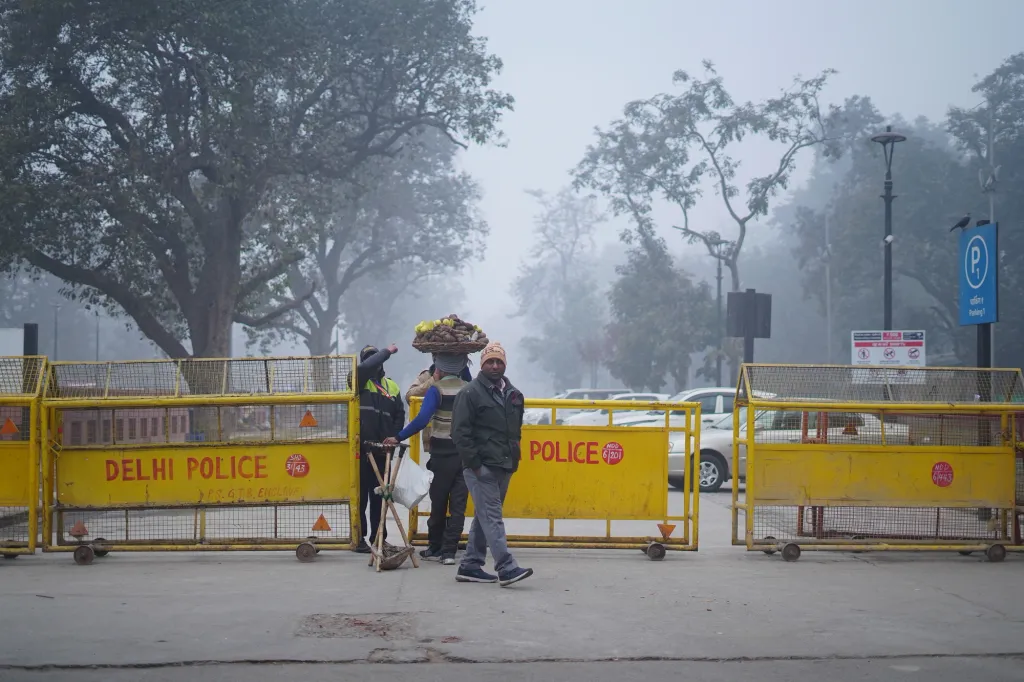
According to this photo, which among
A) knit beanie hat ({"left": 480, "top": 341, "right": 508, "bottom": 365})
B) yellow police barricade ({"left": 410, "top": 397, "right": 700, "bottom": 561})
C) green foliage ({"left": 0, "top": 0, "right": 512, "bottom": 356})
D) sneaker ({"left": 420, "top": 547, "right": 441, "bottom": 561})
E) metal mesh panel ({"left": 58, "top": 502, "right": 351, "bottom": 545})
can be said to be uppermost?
green foliage ({"left": 0, "top": 0, "right": 512, "bottom": 356})

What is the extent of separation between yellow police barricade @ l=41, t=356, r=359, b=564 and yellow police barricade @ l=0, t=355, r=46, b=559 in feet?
0.40

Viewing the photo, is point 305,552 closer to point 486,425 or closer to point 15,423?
point 486,425

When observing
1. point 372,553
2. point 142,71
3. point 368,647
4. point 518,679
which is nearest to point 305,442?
point 372,553

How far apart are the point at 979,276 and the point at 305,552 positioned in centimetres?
955

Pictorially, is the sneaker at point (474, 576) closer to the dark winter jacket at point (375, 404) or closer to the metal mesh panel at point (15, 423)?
the dark winter jacket at point (375, 404)

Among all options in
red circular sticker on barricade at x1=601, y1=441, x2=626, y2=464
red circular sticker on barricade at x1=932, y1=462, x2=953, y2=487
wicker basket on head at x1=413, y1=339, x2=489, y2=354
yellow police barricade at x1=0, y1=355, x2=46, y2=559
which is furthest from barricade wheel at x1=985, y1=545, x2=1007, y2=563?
yellow police barricade at x1=0, y1=355, x2=46, y2=559

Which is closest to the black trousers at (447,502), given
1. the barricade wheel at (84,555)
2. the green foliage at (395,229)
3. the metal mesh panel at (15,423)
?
the barricade wheel at (84,555)

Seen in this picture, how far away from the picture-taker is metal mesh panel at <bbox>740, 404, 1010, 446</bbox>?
1038 cm

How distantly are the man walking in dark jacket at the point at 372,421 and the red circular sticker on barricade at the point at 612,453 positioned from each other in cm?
187

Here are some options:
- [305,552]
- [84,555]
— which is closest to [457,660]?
[305,552]

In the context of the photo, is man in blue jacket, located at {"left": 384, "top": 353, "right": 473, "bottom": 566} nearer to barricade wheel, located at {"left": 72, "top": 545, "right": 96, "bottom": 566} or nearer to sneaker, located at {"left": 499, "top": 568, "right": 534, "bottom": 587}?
sneaker, located at {"left": 499, "top": 568, "right": 534, "bottom": 587}

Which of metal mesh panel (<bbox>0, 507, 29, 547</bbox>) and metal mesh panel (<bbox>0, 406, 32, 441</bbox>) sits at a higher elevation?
metal mesh panel (<bbox>0, 406, 32, 441</bbox>)

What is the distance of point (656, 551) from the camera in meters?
10.3

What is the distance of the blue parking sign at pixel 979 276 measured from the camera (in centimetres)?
1443
